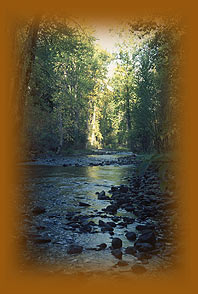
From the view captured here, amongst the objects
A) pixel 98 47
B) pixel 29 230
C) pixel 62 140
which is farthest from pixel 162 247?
pixel 98 47

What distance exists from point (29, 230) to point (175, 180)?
4.89m

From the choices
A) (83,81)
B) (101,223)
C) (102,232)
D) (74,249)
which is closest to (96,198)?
(101,223)

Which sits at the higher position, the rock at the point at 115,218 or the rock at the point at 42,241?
the rock at the point at 115,218

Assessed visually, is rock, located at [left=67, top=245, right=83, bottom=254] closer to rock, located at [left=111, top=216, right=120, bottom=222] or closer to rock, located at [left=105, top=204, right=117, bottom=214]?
rock, located at [left=111, top=216, right=120, bottom=222]

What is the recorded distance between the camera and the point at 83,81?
34.6 m

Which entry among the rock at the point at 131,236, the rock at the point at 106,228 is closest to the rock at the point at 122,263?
the rock at the point at 131,236

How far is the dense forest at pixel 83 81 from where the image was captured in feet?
22.3

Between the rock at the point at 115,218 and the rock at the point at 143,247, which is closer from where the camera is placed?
the rock at the point at 143,247

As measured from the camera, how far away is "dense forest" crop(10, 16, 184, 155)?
6807 millimetres

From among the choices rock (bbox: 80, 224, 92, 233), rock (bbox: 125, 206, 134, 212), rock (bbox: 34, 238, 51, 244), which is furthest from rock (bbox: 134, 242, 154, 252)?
rock (bbox: 125, 206, 134, 212)

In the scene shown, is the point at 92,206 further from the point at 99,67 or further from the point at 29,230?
the point at 99,67

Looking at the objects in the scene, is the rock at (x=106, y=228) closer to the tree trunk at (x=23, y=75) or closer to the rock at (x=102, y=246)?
the rock at (x=102, y=246)

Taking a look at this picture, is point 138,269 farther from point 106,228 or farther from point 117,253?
point 106,228

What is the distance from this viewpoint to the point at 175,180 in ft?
26.5
